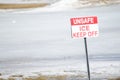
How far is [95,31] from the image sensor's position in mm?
8328

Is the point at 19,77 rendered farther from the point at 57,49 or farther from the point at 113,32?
the point at 113,32

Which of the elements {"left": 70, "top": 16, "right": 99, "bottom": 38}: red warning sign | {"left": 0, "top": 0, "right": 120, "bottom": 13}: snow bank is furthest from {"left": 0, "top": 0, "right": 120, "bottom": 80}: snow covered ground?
→ {"left": 0, "top": 0, "right": 120, "bottom": 13}: snow bank

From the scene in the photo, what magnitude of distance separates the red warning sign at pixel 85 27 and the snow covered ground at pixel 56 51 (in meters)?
1.43

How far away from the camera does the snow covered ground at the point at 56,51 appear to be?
1070 centimetres

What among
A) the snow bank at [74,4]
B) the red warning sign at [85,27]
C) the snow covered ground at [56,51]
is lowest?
the snow covered ground at [56,51]

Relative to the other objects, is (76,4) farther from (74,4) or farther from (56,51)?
(56,51)

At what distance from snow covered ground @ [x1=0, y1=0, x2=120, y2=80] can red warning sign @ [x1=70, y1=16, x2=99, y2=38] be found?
1434 mm

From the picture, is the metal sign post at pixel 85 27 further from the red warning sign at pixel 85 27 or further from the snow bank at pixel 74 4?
the snow bank at pixel 74 4

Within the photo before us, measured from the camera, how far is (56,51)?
13.6m

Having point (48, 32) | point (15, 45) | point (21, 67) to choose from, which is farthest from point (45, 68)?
point (48, 32)

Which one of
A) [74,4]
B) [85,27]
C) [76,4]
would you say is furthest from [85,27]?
[74,4]

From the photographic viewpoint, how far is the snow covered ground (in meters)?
10.7

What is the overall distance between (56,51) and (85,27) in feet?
17.6

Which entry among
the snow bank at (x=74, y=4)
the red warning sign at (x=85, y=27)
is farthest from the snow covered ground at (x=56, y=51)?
the snow bank at (x=74, y=4)
